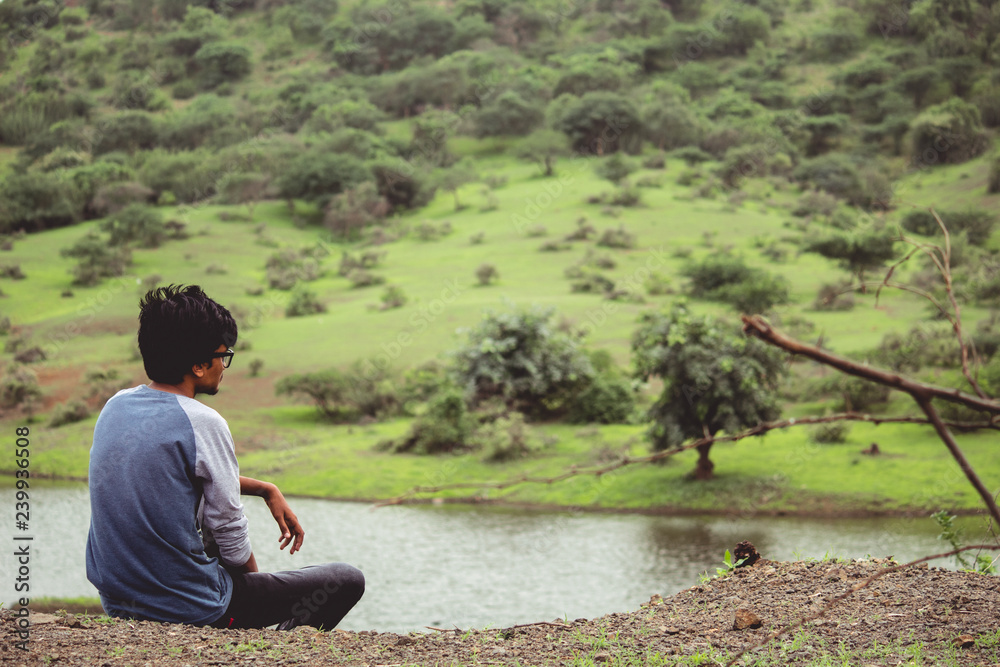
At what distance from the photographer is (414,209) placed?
180 feet

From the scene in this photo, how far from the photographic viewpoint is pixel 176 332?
9.33 feet

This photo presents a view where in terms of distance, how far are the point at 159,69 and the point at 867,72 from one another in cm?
7779

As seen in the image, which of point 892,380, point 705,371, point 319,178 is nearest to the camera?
point 892,380

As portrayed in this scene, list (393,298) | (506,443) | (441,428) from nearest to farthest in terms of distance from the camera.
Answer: (506,443) < (441,428) < (393,298)

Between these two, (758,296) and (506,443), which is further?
(758,296)

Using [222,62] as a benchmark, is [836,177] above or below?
below

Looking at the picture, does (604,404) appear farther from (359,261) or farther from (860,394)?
(359,261)

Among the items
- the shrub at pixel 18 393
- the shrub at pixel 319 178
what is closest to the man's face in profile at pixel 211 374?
the shrub at pixel 18 393

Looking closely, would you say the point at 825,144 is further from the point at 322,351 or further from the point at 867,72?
the point at 322,351

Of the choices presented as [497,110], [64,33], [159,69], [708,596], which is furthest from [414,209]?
[64,33]

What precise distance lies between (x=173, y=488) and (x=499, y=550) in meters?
11.6

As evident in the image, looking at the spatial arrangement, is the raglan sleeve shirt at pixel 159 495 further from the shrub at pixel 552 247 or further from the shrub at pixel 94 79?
the shrub at pixel 94 79

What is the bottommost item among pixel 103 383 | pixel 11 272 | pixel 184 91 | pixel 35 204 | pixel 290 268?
pixel 290 268

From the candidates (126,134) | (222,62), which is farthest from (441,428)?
(222,62)
